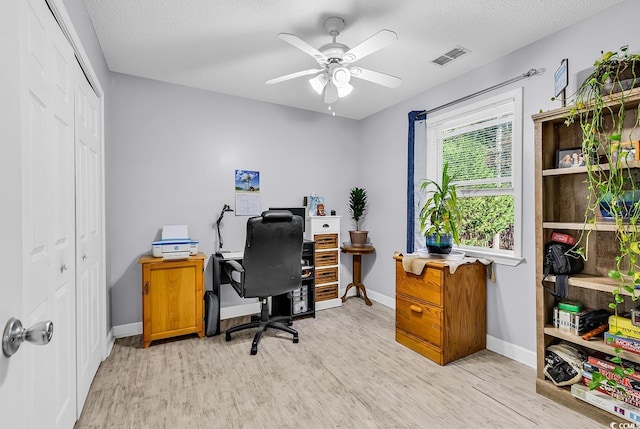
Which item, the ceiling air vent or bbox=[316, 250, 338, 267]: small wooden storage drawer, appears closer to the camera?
the ceiling air vent

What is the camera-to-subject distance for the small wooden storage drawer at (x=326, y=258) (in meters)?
3.87

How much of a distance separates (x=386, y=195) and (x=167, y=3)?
294 centimetres

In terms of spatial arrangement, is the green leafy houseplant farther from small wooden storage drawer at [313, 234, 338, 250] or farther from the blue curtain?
small wooden storage drawer at [313, 234, 338, 250]

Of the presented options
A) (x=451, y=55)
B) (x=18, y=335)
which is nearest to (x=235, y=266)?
(x=18, y=335)

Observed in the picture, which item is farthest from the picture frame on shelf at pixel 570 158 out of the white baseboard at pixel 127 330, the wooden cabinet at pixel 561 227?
the white baseboard at pixel 127 330

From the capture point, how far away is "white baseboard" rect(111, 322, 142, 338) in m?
3.02

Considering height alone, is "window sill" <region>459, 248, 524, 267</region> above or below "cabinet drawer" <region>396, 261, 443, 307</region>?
above

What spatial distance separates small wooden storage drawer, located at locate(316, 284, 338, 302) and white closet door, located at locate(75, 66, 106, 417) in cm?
218

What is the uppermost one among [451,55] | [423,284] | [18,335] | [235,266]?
[451,55]

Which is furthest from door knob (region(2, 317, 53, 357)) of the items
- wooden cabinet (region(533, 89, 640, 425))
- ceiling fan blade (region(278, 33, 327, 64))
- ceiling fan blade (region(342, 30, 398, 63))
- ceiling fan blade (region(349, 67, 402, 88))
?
wooden cabinet (region(533, 89, 640, 425))

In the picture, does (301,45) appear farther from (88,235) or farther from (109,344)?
(109,344)

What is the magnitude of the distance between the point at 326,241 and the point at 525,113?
7.80ft

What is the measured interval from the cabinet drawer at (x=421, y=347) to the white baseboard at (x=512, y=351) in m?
0.61

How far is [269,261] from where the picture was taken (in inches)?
110
